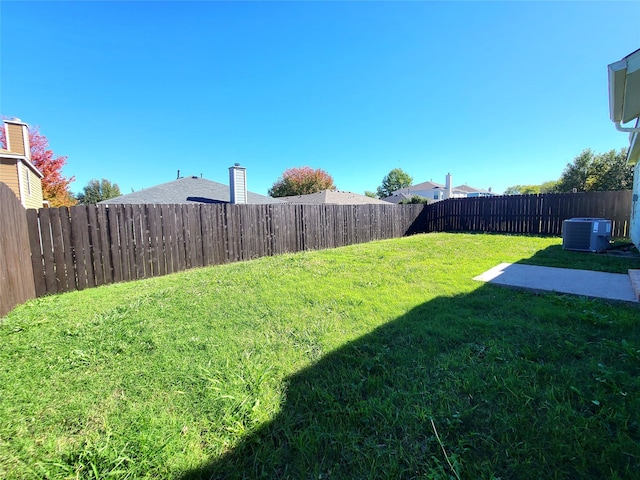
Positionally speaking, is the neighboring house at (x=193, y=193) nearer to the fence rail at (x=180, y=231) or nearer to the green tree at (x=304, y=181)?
the fence rail at (x=180, y=231)

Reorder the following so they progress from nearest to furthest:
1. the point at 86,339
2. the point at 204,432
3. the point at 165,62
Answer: the point at 204,432 → the point at 86,339 → the point at 165,62

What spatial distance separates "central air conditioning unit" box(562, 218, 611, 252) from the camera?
6742mm

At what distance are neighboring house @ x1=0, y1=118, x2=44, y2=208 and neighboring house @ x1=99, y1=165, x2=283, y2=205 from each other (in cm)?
306

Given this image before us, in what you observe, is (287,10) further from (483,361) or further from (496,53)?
(483,361)

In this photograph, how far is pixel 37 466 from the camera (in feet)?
4.41

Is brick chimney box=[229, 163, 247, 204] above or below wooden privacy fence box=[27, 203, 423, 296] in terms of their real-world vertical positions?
above

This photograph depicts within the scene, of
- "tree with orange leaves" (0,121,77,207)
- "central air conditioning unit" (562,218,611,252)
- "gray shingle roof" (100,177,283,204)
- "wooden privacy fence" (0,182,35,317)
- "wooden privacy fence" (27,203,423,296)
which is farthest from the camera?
"tree with orange leaves" (0,121,77,207)

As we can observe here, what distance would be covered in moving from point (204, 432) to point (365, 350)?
138 cm

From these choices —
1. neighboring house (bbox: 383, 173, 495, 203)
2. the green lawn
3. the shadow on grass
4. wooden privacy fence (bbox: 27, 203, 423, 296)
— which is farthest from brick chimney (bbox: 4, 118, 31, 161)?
neighboring house (bbox: 383, 173, 495, 203)

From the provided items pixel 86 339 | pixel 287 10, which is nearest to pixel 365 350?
pixel 86 339

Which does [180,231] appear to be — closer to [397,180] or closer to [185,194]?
[185,194]

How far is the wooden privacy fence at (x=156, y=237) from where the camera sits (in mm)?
4855

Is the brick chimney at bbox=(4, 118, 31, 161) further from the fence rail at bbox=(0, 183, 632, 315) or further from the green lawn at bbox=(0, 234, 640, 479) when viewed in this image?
the green lawn at bbox=(0, 234, 640, 479)

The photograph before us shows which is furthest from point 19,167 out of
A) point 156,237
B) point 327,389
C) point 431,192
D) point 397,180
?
point 397,180
